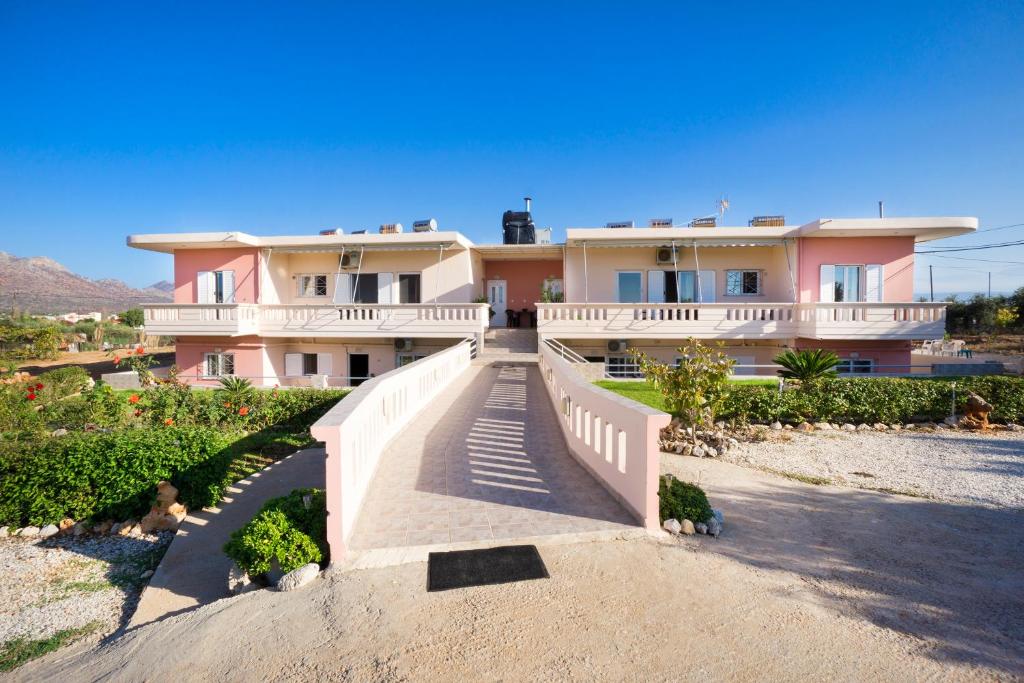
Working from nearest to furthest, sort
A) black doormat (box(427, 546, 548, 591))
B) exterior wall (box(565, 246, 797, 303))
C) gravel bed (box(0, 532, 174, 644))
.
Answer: black doormat (box(427, 546, 548, 591))
gravel bed (box(0, 532, 174, 644))
exterior wall (box(565, 246, 797, 303))

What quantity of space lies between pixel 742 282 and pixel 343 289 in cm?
1614

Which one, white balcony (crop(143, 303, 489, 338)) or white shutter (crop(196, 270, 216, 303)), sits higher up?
white shutter (crop(196, 270, 216, 303))

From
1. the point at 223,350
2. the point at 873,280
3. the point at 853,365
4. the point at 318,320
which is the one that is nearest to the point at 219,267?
the point at 223,350

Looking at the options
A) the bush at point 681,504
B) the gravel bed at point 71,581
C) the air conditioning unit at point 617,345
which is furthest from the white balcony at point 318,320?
the bush at point 681,504

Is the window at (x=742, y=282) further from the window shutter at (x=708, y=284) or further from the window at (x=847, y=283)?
the window at (x=847, y=283)

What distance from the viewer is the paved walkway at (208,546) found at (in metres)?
4.38

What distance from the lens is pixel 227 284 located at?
69.4ft

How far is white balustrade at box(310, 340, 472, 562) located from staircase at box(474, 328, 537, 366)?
8974 mm

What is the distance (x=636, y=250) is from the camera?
810 inches

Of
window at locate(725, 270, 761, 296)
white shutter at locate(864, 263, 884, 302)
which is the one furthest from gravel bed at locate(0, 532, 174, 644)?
white shutter at locate(864, 263, 884, 302)

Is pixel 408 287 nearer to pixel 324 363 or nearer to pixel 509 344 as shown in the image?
pixel 324 363

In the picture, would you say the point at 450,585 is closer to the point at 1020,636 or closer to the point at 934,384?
the point at 1020,636

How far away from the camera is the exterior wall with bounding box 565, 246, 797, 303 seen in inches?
792

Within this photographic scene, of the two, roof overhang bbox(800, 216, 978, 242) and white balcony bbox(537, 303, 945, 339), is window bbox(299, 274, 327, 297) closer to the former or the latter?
white balcony bbox(537, 303, 945, 339)
